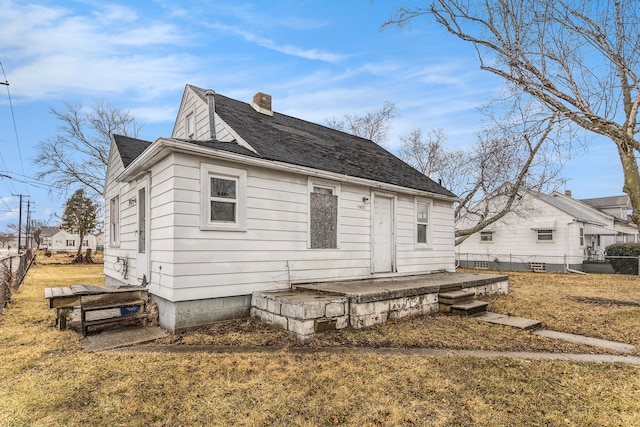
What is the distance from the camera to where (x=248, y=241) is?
20.7ft

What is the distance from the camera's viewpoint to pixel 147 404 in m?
3.22

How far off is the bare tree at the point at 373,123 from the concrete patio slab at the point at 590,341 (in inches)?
688

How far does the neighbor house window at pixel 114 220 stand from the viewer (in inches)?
372

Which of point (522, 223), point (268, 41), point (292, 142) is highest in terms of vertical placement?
point (268, 41)

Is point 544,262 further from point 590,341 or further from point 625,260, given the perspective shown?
point 590,341

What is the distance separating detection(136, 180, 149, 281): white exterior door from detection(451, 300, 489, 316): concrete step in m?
6.14

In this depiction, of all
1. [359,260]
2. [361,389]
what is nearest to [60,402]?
[361,389]

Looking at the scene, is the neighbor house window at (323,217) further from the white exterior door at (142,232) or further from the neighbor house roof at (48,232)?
the neighbor house roof at (48,232)

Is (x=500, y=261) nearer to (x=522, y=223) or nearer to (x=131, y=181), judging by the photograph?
(x=522, y=223)

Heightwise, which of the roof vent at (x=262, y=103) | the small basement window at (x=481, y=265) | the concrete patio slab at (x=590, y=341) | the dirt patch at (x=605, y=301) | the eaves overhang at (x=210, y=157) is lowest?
the small basement window at (x=481, y=265)

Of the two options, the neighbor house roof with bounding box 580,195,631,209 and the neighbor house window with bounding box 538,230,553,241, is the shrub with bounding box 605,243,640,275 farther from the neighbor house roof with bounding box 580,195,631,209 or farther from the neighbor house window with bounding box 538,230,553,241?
the neighbor house roof with bounding box 580,195,631,209

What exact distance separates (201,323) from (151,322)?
3.78 feet

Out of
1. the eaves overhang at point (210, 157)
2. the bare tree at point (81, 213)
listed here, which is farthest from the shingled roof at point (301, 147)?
the bare tree at point (81, 213)

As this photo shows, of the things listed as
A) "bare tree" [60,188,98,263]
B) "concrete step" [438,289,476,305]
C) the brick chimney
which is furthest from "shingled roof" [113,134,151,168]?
"bare tree" [60,188,98,263]
